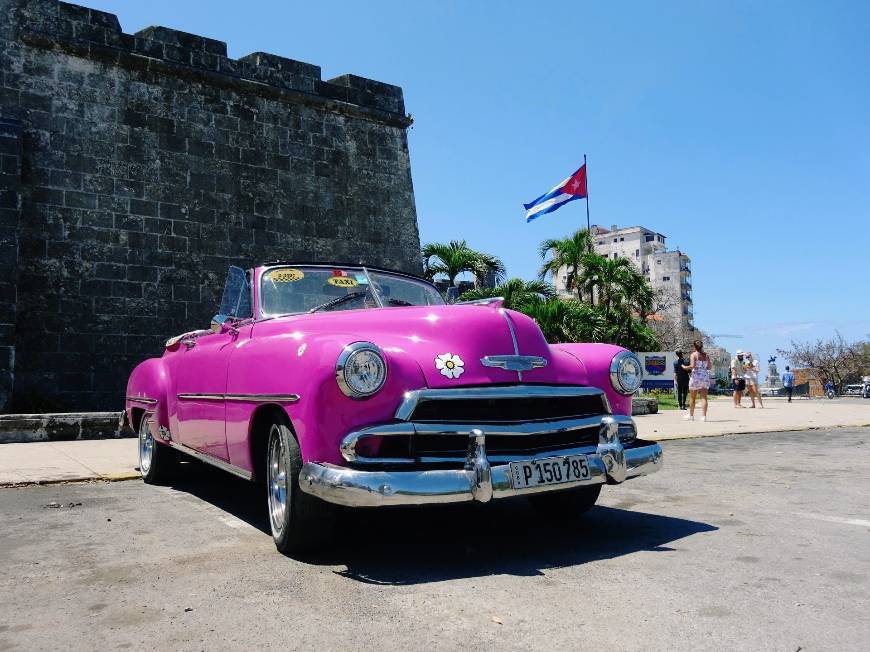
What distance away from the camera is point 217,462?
455 cm

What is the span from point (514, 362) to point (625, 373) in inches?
37.5

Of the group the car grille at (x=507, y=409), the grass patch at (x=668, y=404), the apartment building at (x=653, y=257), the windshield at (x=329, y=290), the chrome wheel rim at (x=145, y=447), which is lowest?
the grass patch at (x=668, y=404)

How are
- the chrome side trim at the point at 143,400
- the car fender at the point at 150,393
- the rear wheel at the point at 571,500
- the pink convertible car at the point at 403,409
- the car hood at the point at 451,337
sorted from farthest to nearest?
the chrome side trim at the point at 143,400, the car fender at the point at 150,393, the rear wheel at the point at 571,500, the car hood at the point at 451,337, the pink convertible car at the point at 403,409

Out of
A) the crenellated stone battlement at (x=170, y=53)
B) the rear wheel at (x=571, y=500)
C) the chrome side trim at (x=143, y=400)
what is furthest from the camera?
the crenellated stone battlement at (x=170, y=53)

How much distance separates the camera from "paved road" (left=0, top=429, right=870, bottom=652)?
2.56 m

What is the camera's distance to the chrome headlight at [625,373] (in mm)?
4230

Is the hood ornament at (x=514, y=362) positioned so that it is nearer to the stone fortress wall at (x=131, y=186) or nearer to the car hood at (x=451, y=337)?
the car hood at (x=451, y=337)

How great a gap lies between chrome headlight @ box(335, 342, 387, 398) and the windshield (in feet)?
4.15

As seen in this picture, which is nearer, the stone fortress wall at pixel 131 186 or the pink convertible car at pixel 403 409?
the pink convertible car at pixel 403 409

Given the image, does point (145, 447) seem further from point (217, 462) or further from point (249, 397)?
point (249, 397)

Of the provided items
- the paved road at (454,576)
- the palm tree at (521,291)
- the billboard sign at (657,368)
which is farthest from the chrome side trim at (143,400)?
the billboard sign at (657,368)

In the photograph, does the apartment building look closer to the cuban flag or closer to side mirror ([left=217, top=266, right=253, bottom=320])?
the cuban flag

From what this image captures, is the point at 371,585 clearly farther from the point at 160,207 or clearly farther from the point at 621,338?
the point at 621,338

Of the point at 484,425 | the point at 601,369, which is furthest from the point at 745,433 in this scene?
the point at 484,425
